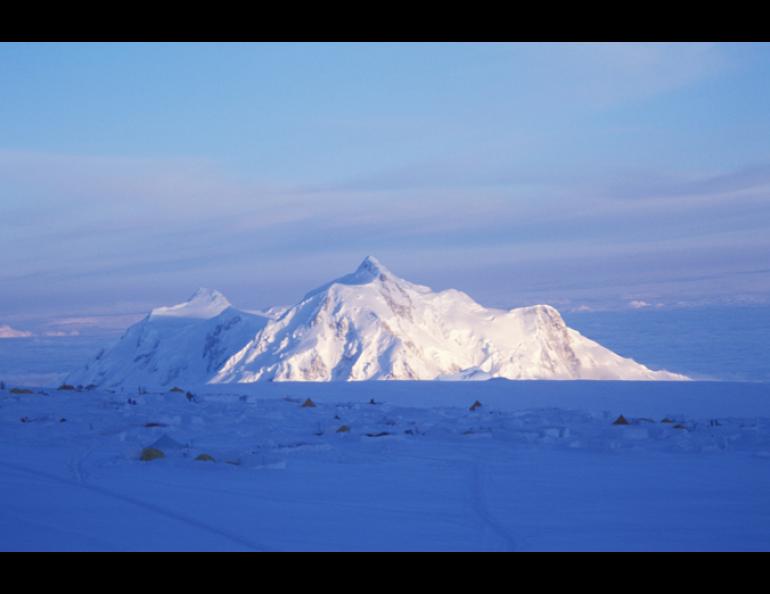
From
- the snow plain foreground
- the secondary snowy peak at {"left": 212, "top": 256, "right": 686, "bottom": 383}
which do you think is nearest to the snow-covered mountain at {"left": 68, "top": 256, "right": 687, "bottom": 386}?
the secondary snowy peak at {"left": 212, "top": 256, "right": 686, "bottom": 383}

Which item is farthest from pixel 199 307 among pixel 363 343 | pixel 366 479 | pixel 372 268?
pixel 366 479

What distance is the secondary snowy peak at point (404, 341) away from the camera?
265 ft

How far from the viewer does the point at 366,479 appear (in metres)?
6.49

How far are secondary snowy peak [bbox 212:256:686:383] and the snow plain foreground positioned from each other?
62.8 m

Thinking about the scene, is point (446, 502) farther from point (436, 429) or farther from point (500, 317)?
point (500, 317)

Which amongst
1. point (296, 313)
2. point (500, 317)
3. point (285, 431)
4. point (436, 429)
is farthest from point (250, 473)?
point (500, 317)

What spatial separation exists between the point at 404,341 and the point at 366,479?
78669mm

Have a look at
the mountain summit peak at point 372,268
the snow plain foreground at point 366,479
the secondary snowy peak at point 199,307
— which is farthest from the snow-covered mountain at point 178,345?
the snow plain foreground at point 366,479

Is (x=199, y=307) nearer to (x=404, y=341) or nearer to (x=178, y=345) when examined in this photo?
(x=178, y=345)

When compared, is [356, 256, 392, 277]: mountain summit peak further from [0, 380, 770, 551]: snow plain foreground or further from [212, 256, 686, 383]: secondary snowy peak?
[0, 380, 770, 551]: snow plain foreground

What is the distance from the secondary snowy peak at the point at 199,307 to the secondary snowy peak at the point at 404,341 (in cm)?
2078

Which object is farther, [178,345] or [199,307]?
[199,307]
